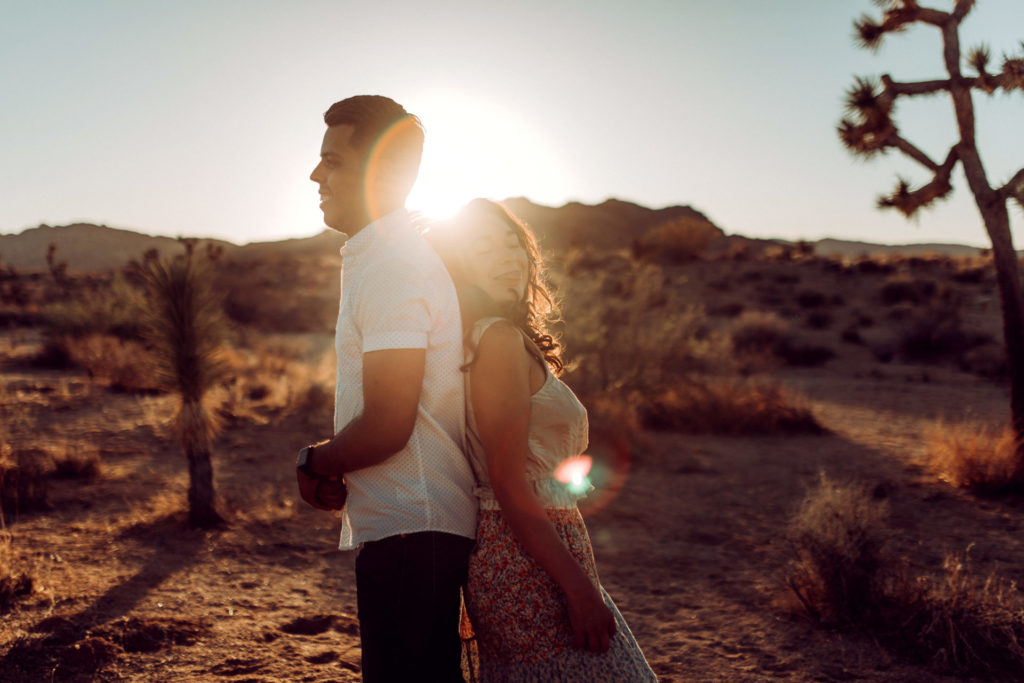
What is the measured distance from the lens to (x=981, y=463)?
24.3ft

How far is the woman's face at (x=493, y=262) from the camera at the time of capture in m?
1.92

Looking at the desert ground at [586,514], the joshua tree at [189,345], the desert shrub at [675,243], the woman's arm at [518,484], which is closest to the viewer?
the woman's arm at [518,484]

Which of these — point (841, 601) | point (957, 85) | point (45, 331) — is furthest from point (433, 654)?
point (45, 331)

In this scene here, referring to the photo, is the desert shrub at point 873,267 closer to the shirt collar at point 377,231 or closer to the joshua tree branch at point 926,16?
the joshua tree branch at point 926,16

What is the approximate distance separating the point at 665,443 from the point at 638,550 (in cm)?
418

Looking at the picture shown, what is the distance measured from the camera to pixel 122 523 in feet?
19.8

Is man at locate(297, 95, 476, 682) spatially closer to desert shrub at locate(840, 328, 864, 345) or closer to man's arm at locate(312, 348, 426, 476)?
man's arm at locate(312, 348, 426, 476)

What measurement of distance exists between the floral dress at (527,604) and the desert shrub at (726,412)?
9.37 metres

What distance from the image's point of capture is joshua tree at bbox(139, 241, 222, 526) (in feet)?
19.1

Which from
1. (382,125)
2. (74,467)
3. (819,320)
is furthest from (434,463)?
(819,320)

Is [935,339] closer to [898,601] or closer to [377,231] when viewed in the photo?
[898,601]

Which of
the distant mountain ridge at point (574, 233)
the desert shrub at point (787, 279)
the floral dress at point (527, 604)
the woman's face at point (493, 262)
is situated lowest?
the floral dress at point (527, 604)

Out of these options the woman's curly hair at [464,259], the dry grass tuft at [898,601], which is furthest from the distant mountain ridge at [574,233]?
the woman's curly hair at [464,259]

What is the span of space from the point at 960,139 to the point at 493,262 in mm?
8126
